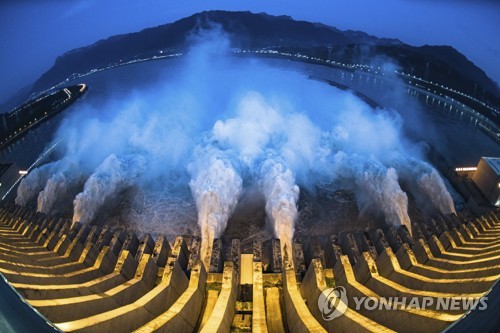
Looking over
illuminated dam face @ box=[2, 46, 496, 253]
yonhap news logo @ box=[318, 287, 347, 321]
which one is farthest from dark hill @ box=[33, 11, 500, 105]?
yonhap news logo @ box=[318, 287, 347, 321]

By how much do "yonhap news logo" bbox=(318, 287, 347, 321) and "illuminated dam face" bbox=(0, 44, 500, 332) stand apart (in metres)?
0.18

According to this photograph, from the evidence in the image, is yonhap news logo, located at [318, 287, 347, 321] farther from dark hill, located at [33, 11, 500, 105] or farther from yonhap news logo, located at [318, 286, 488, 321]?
dark hill, located at [33, 11, 500, 105]

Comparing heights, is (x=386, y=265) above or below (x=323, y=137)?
above

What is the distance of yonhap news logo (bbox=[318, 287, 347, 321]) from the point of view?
761 cm

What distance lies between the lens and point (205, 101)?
125 ft

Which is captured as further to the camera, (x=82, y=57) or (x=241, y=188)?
(x=82, y=57)

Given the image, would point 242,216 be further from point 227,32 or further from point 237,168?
point 227,32

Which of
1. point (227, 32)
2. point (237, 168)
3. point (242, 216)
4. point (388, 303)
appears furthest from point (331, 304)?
point (227, 32)

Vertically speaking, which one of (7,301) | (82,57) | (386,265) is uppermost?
(7,301)

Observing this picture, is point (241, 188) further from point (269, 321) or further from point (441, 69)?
point (441, 69)

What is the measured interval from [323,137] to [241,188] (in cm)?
977

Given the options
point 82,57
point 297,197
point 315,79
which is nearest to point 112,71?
point 315,79

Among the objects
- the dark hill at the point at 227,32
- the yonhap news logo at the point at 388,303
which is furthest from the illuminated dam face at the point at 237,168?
the dark hill at the point at 227,32

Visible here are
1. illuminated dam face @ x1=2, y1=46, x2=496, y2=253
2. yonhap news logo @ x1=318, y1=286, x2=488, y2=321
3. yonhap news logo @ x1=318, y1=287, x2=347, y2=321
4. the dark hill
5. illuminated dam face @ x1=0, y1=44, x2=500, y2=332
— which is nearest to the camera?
yonhap news logo @ x1=318, y1=286, x2=488, y2=321
